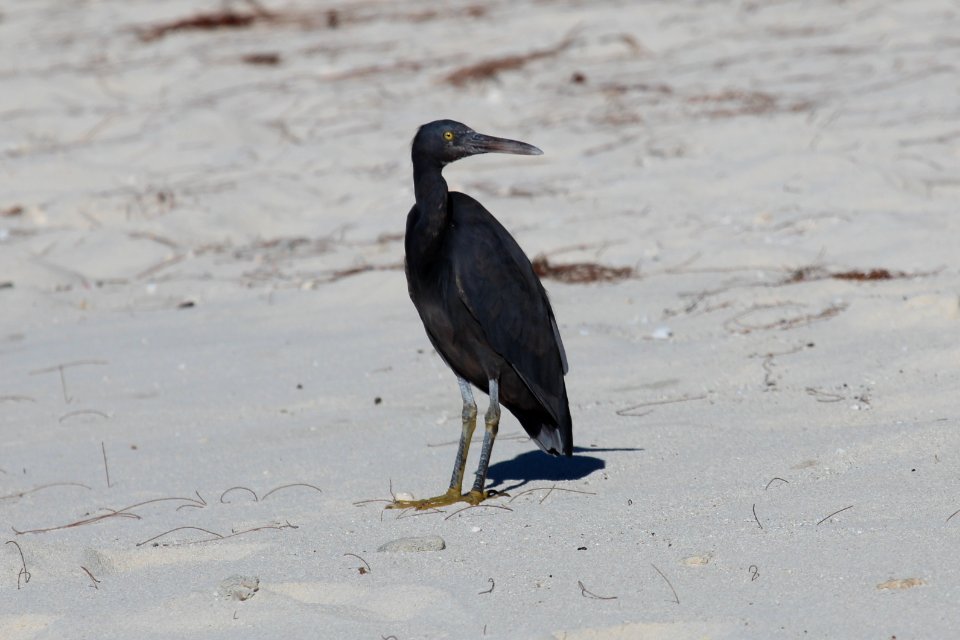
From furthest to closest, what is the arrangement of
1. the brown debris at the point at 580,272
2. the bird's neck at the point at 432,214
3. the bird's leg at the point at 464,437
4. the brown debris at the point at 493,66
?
the brown debris at the point at 493,66, the brown debris at the point at 580,272, the bird's leg at the point at 464,437, the bird's neck at the point at 432,214

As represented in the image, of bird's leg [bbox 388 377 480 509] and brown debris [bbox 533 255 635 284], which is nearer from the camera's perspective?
bird's leg [bbox 388 377 480 509]

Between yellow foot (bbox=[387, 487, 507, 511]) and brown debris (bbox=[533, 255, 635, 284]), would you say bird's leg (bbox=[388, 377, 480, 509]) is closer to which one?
yellow foot (bbox=[387, 487, 507, 511])

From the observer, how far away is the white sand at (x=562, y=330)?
3.59m

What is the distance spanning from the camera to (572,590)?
138 inches

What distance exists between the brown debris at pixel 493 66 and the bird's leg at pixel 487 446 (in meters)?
9.00

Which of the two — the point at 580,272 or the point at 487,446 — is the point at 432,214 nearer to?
the point at 487,446

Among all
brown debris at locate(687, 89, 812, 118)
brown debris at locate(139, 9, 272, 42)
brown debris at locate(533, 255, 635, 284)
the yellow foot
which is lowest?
brown debris at locate(533, 255, 635, 284)

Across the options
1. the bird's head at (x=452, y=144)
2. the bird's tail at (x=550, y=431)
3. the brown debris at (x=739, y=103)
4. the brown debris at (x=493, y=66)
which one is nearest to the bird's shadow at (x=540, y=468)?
the bird's tail at (x=550, y=431)

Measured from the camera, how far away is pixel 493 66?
13.6 metres

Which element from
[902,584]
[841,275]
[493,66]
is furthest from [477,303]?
[493,66]

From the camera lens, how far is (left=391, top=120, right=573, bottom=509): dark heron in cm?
438

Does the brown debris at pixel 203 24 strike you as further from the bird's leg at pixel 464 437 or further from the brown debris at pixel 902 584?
the brown debris at pixel 902 584

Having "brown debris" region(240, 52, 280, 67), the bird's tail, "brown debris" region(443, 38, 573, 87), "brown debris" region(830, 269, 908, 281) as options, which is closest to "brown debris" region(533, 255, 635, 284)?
"brown debris" region(830, 269, 908, 281)

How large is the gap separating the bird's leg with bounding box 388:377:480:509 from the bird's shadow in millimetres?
237
